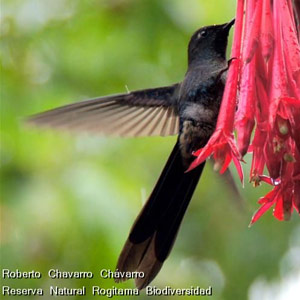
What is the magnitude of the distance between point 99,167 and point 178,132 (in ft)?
2.48

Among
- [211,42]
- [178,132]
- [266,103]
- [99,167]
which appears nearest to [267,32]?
[266,103]

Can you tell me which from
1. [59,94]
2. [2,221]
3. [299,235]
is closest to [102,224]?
[2,221]

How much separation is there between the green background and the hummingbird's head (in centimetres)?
62

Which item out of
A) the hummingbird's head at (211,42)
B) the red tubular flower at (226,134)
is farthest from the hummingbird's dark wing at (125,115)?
the red tubular flower at (226,134)

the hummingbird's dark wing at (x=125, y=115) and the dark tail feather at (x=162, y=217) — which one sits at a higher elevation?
the hummingbird's dark wing at (x=125, y=115)

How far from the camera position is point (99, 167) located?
3.20 meters

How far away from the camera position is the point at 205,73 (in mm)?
2377

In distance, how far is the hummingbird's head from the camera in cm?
242

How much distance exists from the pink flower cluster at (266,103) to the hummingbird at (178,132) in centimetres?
49

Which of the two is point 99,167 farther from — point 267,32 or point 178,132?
point 267,32

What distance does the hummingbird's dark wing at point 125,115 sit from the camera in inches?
93.3

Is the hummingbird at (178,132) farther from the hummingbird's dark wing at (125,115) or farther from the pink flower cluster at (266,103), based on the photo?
the pink flower cluster at (266,103)

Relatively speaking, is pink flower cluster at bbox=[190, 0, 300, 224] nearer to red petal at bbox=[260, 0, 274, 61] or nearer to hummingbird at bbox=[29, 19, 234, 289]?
red petal at bbox=[260, 0, 274, 61]

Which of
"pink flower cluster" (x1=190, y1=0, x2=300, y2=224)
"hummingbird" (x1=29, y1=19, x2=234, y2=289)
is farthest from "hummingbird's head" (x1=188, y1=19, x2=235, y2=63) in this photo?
"pink flower cluster" (x1=190, y1=0, x2=300, y2=224)
